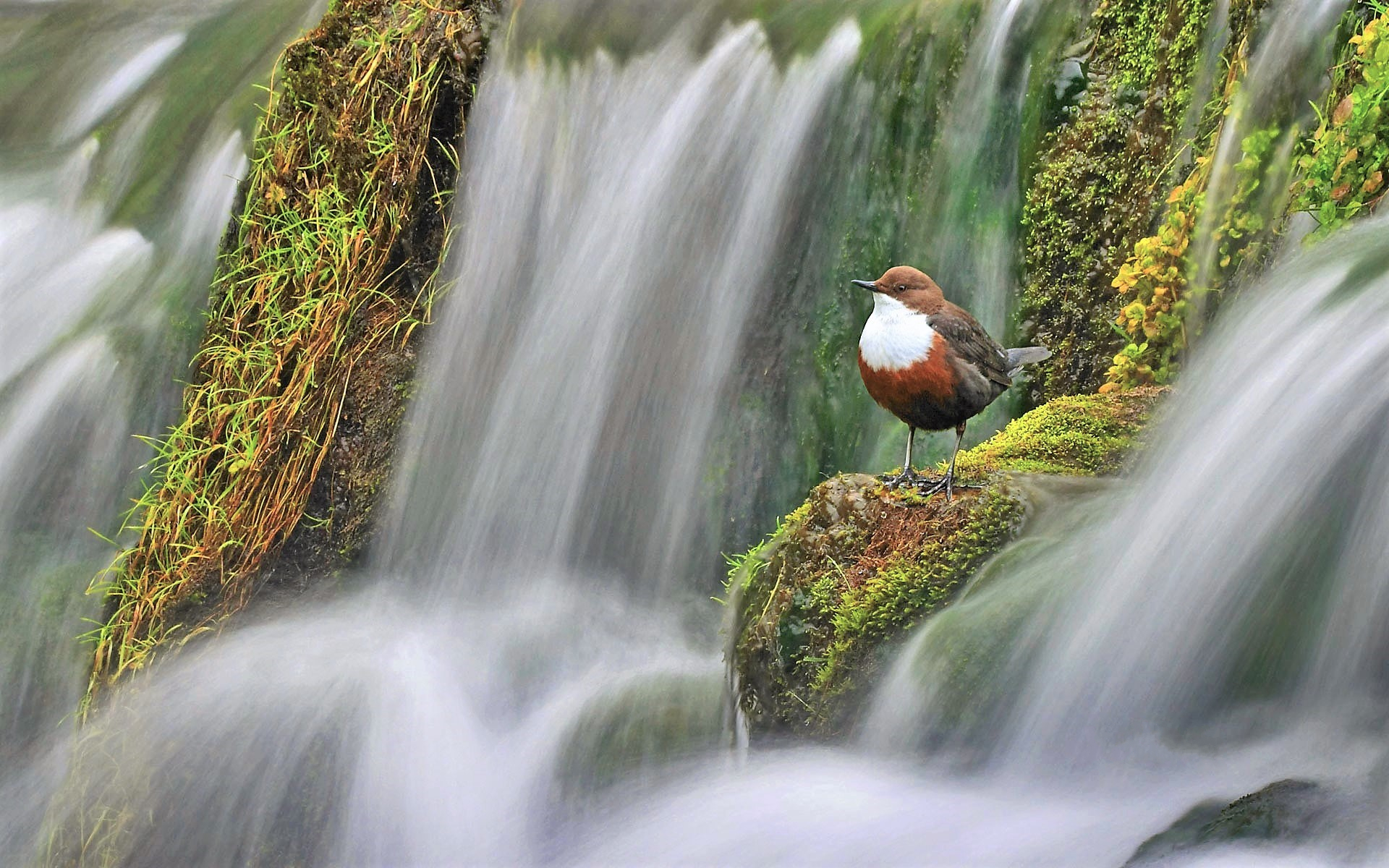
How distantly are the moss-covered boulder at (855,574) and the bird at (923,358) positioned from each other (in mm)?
103

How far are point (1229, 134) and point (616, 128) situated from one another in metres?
1.90

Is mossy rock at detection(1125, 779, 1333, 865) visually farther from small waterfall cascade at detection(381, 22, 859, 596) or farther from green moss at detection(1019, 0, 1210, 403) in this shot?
small waterfall cascade at detection(381, 22, 859, 596)

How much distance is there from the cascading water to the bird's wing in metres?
0.44

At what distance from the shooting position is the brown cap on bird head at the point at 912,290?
9.71 feet

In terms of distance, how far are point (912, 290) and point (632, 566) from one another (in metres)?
1.43

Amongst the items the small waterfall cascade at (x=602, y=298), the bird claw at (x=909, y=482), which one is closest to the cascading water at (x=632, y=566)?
the small waterfall cascade at (x=602, y=298)

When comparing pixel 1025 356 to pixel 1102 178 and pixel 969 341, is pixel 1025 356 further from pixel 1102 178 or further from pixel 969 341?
pixel 1102 178

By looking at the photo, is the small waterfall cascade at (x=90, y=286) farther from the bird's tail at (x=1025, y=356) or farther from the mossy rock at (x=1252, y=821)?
the mossy rock at (x=1252, y=821)

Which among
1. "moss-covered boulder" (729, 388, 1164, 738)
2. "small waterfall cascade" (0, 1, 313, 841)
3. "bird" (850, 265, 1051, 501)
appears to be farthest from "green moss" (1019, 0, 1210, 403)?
"small waterfall cascade" (0, 1, 313, 841)

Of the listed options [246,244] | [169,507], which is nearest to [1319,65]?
[246,244]

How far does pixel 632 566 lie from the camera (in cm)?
396

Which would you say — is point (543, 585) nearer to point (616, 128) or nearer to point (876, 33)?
point (616, 128)

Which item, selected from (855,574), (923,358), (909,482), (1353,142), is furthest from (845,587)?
(1353,142)

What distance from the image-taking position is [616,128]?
4.12 m
